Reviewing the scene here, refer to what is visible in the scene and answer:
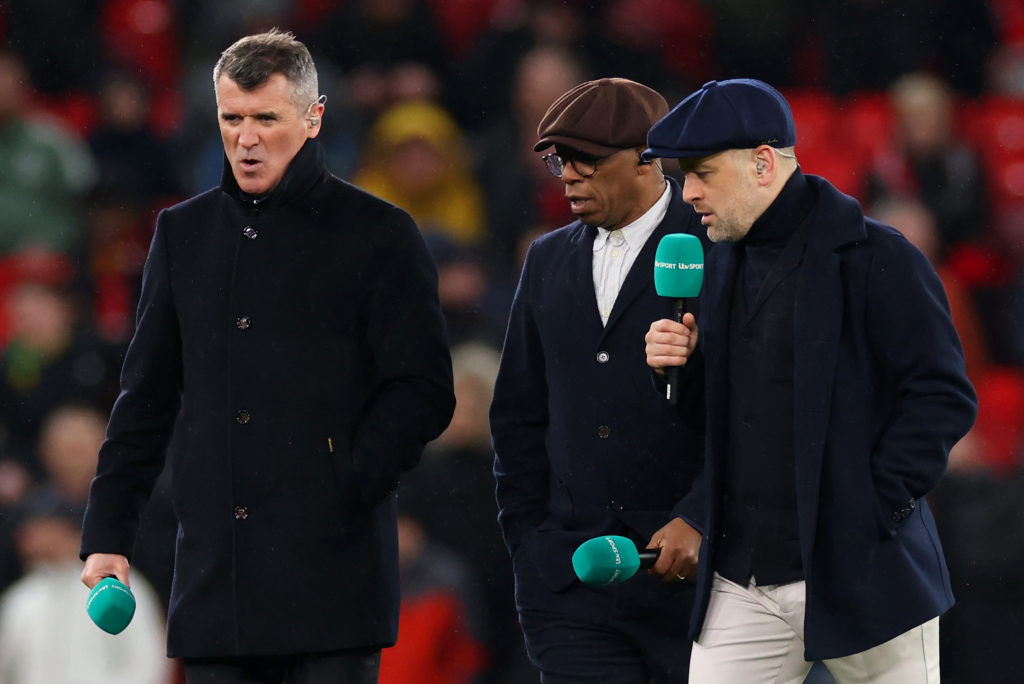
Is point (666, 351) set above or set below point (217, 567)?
above

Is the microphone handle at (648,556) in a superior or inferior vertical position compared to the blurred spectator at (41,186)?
inferior

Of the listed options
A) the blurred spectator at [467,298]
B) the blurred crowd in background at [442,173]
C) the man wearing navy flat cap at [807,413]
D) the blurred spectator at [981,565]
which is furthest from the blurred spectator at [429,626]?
the man wearing navy flat cap at [807,413]

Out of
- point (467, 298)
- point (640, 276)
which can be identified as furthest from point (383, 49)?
point (640, 276)

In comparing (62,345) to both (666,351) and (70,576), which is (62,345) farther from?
(666,351)

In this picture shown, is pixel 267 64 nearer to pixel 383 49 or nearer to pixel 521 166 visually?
pixel 521 166

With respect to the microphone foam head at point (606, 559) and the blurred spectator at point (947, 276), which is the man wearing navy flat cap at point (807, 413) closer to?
the microphone foam head at point (606, 559)

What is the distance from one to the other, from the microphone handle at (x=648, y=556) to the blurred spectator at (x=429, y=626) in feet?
8.08

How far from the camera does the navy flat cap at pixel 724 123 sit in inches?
126

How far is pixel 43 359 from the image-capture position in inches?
269

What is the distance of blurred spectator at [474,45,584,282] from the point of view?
7.00 metres

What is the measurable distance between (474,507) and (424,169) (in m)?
1.68

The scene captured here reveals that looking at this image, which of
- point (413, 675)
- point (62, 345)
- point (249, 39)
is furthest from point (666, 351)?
point (62, 345)

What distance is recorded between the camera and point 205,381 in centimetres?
351

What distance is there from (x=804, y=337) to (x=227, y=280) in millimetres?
1221
